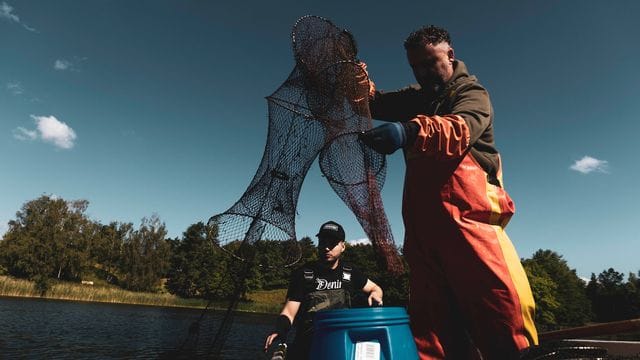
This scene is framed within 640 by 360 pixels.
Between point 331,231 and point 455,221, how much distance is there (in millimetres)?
2469

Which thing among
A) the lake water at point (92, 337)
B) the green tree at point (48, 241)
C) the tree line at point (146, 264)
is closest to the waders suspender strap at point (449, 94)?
the lake water at point (92, 337)

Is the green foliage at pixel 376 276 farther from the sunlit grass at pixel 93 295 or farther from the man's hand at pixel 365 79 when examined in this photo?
the man's hand at pixel 365 79

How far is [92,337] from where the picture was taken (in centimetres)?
2605

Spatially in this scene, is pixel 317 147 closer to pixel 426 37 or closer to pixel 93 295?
pixel 426 37

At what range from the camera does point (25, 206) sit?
72188mm

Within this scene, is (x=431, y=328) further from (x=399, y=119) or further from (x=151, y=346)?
(x=151, y=346)

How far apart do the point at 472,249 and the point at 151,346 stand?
28335mm

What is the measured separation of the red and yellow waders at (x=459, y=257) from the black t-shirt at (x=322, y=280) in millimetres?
1915

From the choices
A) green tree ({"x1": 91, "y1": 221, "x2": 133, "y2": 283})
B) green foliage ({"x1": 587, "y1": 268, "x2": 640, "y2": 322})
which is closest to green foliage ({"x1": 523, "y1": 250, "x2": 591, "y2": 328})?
green foliage ({"x1": 587, "y1": 268, "x2": 640, "y2": 322})

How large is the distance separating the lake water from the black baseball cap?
612 inches

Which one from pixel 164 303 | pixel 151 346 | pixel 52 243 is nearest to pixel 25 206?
pixel 52 243

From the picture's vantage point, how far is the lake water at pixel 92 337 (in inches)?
827

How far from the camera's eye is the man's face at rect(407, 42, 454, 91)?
87.6 inches

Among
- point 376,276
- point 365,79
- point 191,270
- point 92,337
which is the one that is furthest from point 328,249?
point 191,270
